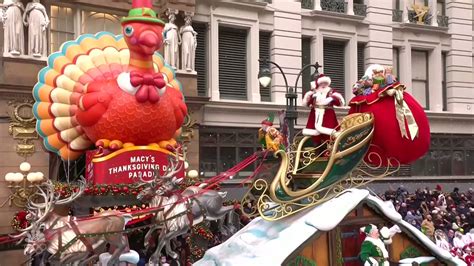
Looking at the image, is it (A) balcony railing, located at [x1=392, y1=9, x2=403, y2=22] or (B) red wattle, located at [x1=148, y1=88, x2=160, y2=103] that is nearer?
(B) red wattle, located at [x1=148, y1=88, x2=160, y2=103]

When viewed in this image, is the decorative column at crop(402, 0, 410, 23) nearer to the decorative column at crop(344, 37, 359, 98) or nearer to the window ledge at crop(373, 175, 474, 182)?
the decorative column at crop(344, 37, 359, 98)

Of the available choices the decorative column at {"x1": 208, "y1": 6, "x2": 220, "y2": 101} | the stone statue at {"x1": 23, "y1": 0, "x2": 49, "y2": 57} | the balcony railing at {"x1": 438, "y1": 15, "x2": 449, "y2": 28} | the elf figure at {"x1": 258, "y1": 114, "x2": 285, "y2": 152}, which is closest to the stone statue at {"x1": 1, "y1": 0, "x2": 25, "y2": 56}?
the stone statue at {"x1": 23, "y1": 0, "x2": 49, "y2": 57}

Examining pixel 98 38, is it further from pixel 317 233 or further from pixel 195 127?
pixel 317 233

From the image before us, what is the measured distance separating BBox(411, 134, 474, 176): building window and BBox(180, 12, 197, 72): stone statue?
34.1 ft

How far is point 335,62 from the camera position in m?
22.3

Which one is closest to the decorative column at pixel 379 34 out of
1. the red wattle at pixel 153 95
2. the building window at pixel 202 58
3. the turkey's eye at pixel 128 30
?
the building window at pixel 202 58

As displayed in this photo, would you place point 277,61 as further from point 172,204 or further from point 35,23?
point 172,204

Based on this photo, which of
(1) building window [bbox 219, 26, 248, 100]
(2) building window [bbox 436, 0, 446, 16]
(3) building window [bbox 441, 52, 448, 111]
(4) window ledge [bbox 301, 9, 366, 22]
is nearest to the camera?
(1) building window [bbox 219, 26, 248, 100]

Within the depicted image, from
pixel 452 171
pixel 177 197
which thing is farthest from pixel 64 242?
pixel 452 171

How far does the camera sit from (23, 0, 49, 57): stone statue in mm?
15273

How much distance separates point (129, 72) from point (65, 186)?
3.02 meters

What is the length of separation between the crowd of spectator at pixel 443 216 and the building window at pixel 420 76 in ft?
15.7

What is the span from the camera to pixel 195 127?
1798 cm

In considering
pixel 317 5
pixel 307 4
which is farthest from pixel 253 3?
pixel 317 5
